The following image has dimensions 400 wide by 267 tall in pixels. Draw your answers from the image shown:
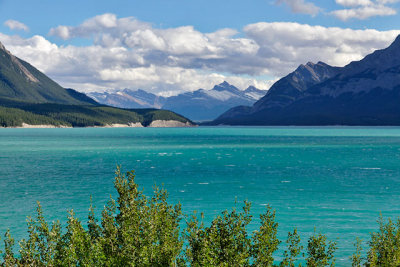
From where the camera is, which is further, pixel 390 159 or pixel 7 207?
pixel 390 159

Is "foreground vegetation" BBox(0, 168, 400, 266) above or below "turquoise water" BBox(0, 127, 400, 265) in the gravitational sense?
above

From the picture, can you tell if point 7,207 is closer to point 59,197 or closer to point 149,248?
point 59,197

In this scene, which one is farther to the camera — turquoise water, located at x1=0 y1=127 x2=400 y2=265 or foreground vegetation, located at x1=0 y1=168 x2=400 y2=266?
turquoise water, located at x1=0 y1=127 x2=400 y2=265

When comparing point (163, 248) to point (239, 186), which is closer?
point (163, 248)

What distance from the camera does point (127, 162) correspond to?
126 metres

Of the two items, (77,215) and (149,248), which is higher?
(149,248)

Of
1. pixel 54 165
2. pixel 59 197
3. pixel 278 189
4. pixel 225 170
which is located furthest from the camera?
pixel 54 165

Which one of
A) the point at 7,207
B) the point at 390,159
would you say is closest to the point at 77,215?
the point at 7,207

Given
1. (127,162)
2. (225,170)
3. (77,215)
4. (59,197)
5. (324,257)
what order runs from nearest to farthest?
(324,257), (77,215), (59,197), (225,170), (127,162)

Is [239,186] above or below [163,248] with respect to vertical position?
below

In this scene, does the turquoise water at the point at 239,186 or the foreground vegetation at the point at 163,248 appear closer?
the foreground vegetation at the point at 163,248

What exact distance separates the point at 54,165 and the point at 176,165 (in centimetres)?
3203

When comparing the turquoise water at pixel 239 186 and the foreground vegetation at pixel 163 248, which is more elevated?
the foreground vegetation at pixel 163 248

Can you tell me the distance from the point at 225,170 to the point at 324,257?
77.9 metres
